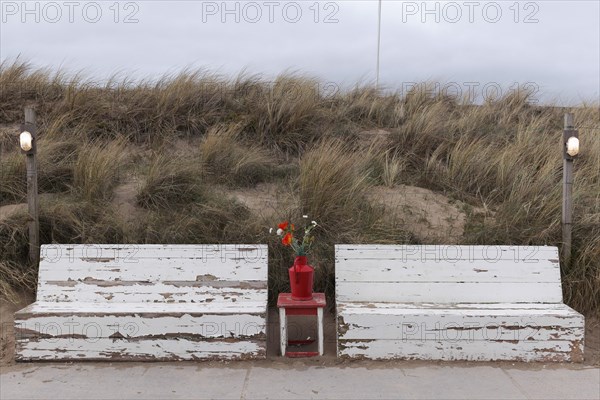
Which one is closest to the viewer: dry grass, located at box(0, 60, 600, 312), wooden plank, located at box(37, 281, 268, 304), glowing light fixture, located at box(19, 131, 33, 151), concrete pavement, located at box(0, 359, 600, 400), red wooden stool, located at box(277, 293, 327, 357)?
concrete pavement, located at box(0, 359, 600, 400)

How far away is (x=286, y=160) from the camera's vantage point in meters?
7.56

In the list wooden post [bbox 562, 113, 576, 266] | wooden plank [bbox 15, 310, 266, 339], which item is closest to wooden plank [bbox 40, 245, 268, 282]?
wooden plank [bbox 15, 310, 266, 339]

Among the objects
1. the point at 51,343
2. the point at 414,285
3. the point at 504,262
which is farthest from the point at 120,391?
the point at 504,262

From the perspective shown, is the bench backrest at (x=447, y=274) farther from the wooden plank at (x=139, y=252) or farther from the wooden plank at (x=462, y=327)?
the wooden plank at (x=139, y=252)

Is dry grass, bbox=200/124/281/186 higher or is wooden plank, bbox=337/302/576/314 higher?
dry grass, bbox=200/124/281/186

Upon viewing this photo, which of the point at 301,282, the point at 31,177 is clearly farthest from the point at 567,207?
the point at 31,177

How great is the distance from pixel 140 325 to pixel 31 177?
195 cm

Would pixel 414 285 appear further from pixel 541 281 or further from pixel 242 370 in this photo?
pixel 242 370

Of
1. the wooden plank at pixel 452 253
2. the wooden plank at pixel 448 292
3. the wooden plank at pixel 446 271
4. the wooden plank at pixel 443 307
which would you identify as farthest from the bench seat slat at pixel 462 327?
the wooden plank at pixel 452 253

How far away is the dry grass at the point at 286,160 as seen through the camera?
Result: 5539mm

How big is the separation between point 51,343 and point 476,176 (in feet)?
15.9

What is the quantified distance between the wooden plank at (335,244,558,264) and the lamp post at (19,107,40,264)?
267cm

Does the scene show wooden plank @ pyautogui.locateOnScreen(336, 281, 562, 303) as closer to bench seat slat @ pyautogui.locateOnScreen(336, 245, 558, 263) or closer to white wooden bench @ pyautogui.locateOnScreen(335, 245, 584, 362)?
white wooden bench @ pyautogui.locateOnScreen(335, 245, 584, 362)

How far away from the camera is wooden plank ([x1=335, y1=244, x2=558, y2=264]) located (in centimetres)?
485
